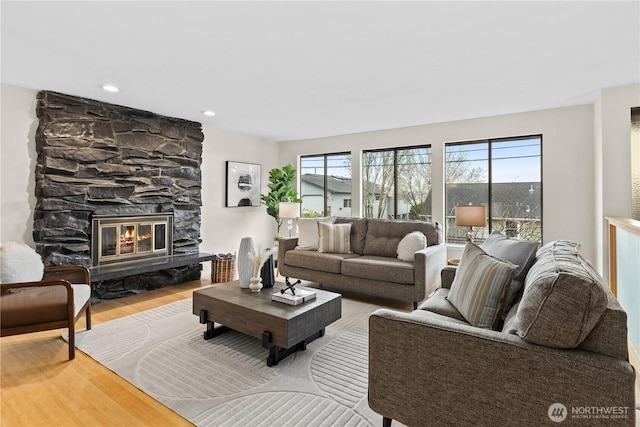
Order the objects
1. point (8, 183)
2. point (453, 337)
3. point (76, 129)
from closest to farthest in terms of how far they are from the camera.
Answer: point (453, 337)
point (8, 183)
point (76, 129)

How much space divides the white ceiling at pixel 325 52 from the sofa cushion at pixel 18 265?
159 cm

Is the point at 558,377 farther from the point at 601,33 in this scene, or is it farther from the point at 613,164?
the point at 613,164

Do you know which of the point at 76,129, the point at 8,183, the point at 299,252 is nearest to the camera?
the point at 8,183

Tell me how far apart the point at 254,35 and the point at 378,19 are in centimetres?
89

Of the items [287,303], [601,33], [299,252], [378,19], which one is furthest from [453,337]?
[299,252]

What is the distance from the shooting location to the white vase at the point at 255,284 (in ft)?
9.81

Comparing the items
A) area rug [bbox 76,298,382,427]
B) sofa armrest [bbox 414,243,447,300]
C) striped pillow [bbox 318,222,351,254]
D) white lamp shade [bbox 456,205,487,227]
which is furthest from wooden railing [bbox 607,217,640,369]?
striped pillow [bbox 318,222,351,254]

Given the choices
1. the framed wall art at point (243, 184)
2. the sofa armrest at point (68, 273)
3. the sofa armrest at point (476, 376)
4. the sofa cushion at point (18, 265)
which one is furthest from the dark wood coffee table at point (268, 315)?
the framed wall art at point (243, 184)

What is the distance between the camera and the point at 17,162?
3.49m

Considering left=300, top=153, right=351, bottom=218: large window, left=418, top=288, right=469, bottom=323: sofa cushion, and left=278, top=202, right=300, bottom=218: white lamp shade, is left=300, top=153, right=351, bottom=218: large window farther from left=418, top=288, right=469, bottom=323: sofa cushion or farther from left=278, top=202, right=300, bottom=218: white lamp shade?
left=418, top=288, right=469, bottom=323: sofa cushion

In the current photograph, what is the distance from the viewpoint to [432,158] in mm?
5215

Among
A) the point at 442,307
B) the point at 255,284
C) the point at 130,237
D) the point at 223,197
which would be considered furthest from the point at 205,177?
the point at 442,307

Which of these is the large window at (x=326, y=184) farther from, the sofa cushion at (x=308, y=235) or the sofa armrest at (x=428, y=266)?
the sofa armrest at (x=428, y=266)

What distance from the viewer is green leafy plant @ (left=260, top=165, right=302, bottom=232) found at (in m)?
6.16
